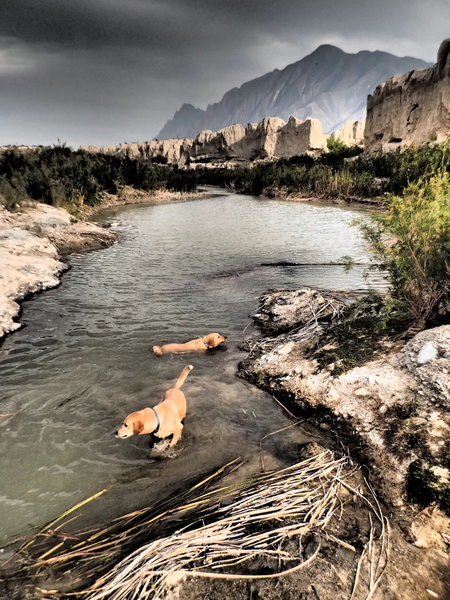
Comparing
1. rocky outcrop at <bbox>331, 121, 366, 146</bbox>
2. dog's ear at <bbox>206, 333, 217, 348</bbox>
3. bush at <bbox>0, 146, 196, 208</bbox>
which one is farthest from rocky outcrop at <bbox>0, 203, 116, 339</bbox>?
rocky outcrop at <bbox>331, 121, 366, 146</bbox>

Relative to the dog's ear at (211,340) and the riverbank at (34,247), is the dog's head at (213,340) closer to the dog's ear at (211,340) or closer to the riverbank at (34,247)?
the dog's ear at (211,340)

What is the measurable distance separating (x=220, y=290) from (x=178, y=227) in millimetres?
11195

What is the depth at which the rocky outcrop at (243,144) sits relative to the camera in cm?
8146

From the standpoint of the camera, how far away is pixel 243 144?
335 feet

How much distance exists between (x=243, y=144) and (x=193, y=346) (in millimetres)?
109183

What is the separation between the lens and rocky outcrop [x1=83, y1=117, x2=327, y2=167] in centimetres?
8146

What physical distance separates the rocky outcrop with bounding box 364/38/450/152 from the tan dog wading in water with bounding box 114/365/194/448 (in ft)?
144

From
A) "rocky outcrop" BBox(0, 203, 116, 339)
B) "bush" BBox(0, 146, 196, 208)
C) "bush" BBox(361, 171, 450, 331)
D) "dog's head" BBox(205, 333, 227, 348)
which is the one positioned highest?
"bush" BBox(0, 146, 196, 208)

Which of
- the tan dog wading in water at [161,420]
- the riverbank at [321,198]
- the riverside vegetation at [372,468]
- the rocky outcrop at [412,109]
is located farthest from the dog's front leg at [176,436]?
the rocky outcrop at [412,109]

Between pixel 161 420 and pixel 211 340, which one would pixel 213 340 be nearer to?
pixel 211 340

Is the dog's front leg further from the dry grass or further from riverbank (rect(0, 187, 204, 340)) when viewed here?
riverbank (rect(0, 187, 204, 340))

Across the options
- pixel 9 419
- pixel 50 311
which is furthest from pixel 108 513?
pixel 50 311

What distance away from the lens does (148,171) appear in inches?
1398

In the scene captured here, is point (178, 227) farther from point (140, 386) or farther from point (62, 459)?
point (62, 459)
